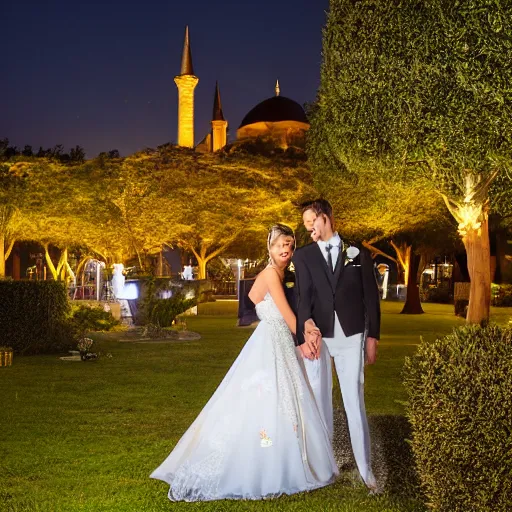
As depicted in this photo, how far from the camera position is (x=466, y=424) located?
176 inches

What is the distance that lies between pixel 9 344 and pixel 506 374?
44.9 ft

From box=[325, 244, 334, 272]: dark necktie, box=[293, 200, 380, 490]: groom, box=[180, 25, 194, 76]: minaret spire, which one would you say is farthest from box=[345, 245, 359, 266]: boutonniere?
box=[180, 25, 194, 76]: minaret spire

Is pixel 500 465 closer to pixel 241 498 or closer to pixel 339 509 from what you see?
pixel 339 509

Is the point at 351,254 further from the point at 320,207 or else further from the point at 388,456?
the point at 388,456

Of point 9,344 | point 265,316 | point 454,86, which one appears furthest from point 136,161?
point 265,316

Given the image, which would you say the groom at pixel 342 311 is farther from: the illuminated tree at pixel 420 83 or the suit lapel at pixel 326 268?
the illuminated tree at pixel 420 83

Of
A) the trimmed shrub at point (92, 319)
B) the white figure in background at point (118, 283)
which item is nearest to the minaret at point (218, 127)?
the white figure in background at point (118, 283)

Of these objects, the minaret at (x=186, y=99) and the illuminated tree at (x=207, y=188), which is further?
the minaret at (x=186, y=99)

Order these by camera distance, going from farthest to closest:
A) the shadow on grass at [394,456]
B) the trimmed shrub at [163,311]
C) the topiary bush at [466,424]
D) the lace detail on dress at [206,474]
Result: the trimmed shrub at [163,311], the shadow on grass at [394,456], the lace detail on dress at [206,474], the topiary bush at [466,424]

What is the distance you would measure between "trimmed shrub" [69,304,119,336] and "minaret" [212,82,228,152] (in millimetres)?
70990

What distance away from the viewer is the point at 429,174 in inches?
642

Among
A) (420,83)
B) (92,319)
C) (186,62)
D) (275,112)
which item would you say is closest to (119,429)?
(420,83)

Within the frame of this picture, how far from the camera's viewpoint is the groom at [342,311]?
18.7 feet

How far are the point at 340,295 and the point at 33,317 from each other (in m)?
12.3
